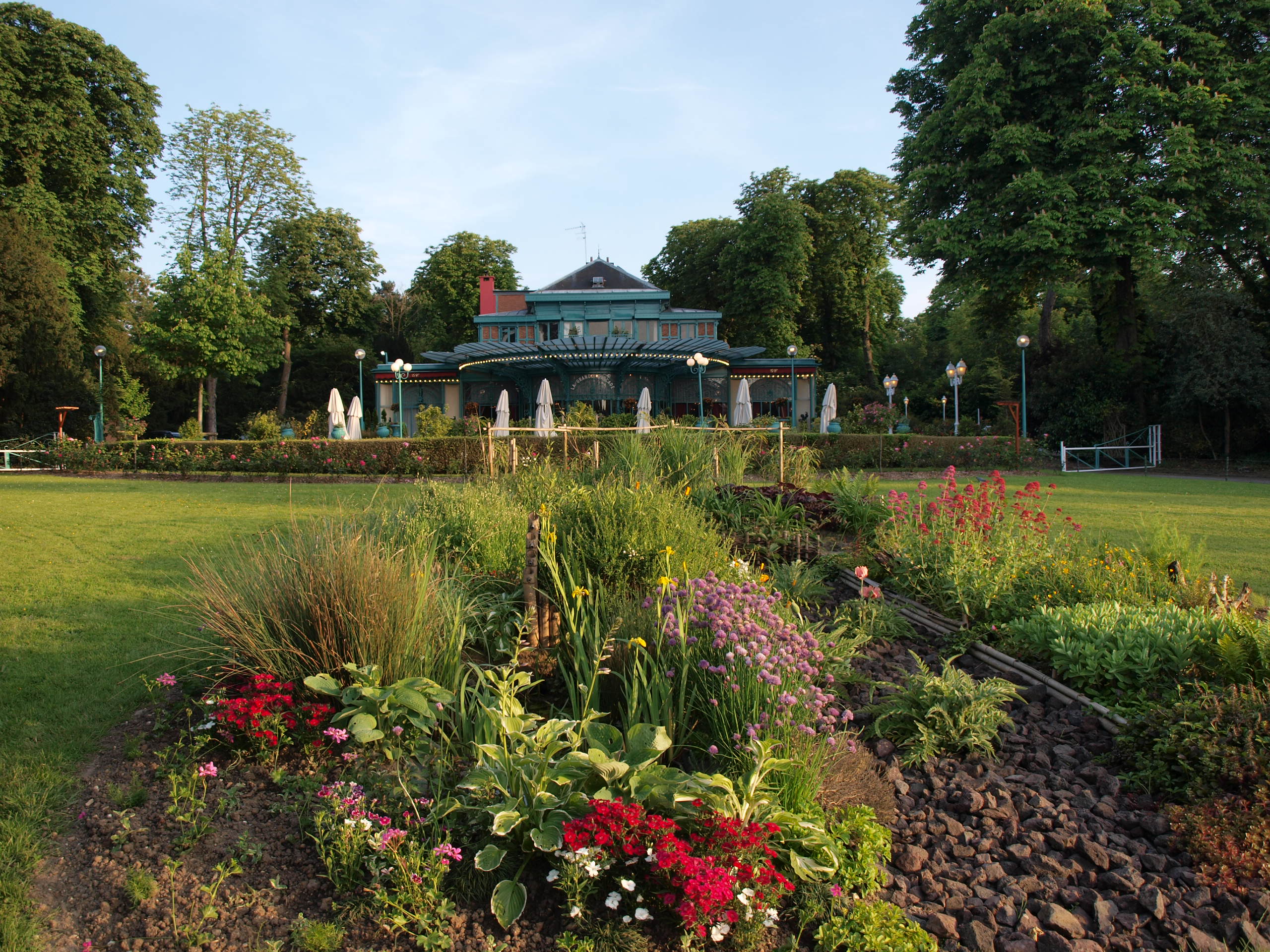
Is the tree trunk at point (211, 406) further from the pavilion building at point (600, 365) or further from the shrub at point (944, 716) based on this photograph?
the shrub at point (944, 716)

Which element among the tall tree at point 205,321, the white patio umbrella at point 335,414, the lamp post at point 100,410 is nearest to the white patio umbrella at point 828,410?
the white patio umbrella at point 335,414

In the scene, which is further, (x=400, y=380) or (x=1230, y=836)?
(x=400, y=380)

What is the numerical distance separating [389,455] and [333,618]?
502 inches

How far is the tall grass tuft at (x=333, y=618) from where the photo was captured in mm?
3105

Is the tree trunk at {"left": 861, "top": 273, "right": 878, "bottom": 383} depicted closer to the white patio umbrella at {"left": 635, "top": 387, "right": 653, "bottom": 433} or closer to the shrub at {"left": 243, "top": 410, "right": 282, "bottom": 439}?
the white patio umbrella at {"left": 635, "top": 387, "right": 653, "bottom": 433}

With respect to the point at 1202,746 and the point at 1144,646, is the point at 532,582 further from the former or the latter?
the point at 1144,646

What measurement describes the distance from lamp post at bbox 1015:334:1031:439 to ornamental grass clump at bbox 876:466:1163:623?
1461 cm

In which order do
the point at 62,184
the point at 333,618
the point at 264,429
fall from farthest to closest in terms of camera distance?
the point at 62,184, the point at 264,429, the point at 333,618

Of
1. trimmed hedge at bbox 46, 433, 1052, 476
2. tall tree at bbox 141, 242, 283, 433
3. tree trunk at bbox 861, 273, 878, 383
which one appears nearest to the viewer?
trimmed hedge at bbox 46, 433, 1052, 476

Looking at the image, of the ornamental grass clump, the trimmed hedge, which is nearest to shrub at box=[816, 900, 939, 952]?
the ornamental grass clump

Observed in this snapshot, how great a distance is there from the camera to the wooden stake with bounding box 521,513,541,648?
3660 mm

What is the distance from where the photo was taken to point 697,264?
129 feet

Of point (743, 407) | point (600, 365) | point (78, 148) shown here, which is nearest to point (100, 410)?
point (78, 148)

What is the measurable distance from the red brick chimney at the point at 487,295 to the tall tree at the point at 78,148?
13.5m
